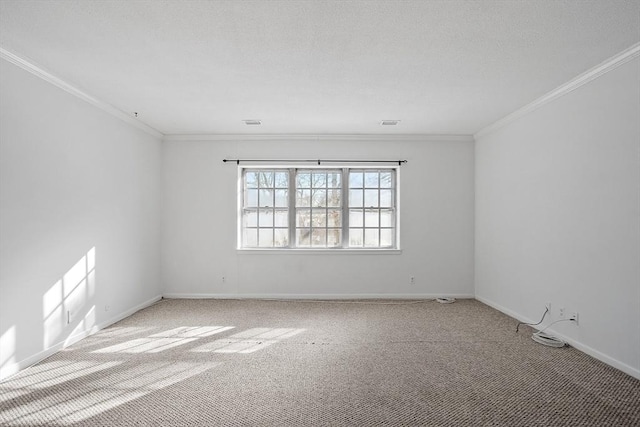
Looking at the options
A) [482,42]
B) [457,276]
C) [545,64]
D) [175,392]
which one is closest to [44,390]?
[175,392]

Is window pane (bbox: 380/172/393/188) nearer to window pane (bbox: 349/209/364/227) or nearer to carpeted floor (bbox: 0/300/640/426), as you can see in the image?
window pane (bbox: 349/209/364/227)

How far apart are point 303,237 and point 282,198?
721 mm

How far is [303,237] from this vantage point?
18.2ft

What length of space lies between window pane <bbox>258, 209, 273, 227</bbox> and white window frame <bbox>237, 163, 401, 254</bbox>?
30cm

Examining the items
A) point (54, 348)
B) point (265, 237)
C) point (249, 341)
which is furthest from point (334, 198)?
point (54, 348)

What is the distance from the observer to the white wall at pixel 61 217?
2.75 m

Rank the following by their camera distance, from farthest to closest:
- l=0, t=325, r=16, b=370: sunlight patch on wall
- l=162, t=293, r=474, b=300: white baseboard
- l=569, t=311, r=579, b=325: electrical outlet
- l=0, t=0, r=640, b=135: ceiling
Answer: l=162, t=293, r=474, b=300: white baseboard → l=569, t=311, r=579, b=325: electrical outlet → l=0, t=325, r=16, b=370: sunlight patch on wall → l=0, t=0, r=640, b=135: ceiling

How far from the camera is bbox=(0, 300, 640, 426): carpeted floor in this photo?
2.18m

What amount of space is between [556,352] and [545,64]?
8.50 feet

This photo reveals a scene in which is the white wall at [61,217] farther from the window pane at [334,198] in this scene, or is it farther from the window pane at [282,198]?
the window pane at [334,198]

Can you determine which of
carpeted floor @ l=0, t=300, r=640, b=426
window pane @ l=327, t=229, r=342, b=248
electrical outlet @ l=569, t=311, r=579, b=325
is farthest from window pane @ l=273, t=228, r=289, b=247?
electrical outlet @ l=569, t=311, r=579, b=325

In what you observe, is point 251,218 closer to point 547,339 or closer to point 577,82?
point 547,339

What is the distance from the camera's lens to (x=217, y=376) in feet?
8.96

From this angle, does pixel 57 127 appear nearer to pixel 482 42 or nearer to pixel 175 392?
pixel 175 392
